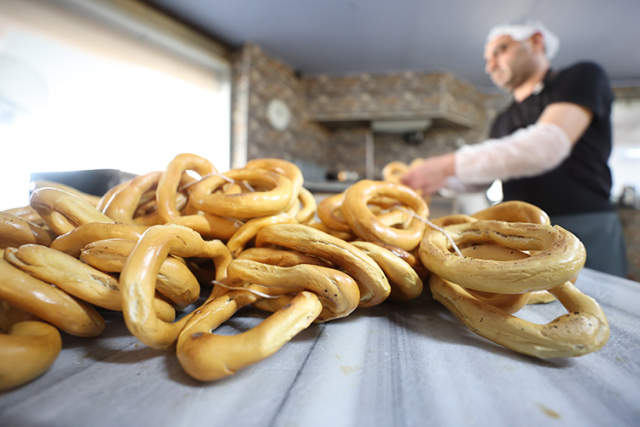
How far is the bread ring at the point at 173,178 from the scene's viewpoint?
500 mm

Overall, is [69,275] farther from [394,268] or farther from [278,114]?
[278,114]

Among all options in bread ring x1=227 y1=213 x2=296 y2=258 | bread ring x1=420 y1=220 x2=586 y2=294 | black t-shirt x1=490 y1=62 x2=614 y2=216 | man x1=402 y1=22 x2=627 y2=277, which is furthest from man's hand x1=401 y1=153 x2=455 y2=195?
bread ring x1=227 y1=213 x2=296 y2=258

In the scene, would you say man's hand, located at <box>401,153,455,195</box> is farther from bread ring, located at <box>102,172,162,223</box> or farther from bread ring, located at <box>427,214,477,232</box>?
bread ring, located at <box>102,172,162,223</box>

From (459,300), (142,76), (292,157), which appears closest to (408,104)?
(292,157)

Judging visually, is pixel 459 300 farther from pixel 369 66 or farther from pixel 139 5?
pixel 369 66

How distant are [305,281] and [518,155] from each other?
1361 millimetres

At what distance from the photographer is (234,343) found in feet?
0.97

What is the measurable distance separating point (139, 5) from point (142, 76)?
64cm

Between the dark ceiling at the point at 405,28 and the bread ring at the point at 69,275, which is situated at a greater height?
the dark ceiling at the point at 405,28

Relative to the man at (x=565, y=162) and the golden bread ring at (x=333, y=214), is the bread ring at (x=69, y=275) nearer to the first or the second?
the golden bread ring at (x=333, y=214)

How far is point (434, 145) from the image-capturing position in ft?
16.2

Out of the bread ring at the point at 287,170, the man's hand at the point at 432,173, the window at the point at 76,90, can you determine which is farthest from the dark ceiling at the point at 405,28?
the bread ring at the point at 287,170

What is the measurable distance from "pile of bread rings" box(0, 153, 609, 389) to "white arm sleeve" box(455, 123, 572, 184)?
0.97m

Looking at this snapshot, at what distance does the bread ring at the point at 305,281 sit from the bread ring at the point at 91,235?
0.49 feet
